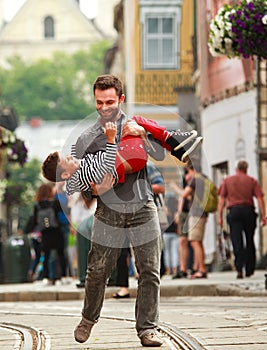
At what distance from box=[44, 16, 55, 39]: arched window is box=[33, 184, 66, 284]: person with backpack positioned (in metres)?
111

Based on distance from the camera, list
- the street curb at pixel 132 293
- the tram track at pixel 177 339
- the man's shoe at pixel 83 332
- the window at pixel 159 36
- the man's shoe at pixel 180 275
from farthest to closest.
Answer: the window at pixel 159 36 → the man's shoe at pixel 180 275 → the street curb at pixel 132 293 → the man's shoe at pixel 83 332 → the tram track at pixel 177 339

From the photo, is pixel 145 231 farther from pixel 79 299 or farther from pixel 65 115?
pixel 65 115

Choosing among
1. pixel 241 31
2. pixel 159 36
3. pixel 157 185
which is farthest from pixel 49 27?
pixel 157 185

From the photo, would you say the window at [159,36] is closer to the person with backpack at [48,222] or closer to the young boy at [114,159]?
the person with backpack at [48,222]

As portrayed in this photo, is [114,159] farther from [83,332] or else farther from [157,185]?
[157,185]

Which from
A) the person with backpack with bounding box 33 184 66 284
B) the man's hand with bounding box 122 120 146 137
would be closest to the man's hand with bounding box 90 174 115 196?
the man's hand with bounding box 122 120 146 137

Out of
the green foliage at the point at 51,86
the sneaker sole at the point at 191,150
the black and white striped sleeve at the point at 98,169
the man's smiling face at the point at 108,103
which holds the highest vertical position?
the green foliage at the point at 51,86

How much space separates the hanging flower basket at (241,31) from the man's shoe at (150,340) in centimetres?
971

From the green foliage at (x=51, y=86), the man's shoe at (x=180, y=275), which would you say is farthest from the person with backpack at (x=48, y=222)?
the green foliage at (x=51, y=86)

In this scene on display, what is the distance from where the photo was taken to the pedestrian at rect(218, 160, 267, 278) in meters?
20.9

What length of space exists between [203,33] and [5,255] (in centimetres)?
792

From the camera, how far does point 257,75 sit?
88.4 feet

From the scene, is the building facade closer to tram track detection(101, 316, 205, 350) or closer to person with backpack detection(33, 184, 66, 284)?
person with backpack detection(33, 184, 66, 284)

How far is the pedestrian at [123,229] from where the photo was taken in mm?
9914
